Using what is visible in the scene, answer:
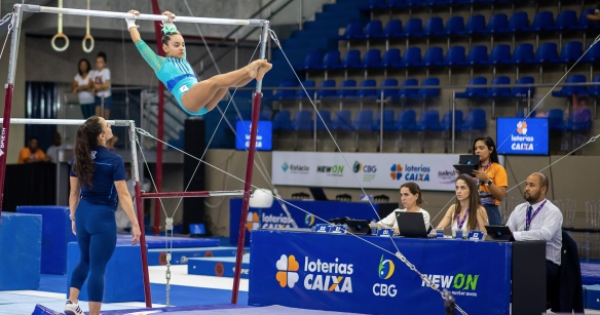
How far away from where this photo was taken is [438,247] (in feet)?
25.7

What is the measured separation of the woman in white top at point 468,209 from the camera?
8.34 m

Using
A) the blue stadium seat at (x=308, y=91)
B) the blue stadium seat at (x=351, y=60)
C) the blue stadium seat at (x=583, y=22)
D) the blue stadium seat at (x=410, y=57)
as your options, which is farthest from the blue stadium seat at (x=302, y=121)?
the blue stadium seat at (x=583, y=22)

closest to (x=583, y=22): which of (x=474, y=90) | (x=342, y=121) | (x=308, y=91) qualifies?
(x=474, y=90)

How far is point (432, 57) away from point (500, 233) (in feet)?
33.0

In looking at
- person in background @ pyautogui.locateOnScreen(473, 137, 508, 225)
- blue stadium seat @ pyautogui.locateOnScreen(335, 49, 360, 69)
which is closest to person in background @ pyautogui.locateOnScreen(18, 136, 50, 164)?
blue stadium seat @ pyautogui.locateOnScreen(335, 49, 360, 69)

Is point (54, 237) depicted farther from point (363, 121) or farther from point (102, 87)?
point (363, 121)

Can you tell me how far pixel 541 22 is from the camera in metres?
16.7

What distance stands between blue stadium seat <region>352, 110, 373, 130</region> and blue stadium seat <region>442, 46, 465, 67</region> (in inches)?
79.0

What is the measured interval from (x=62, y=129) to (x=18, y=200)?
5.20 ft

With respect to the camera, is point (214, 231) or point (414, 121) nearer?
point (414, 121)

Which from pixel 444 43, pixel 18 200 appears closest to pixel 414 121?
pixel 444 43

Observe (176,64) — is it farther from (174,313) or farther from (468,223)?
(468,223)

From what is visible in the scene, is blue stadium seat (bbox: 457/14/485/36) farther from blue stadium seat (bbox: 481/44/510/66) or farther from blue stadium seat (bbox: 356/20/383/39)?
blue stadium seat (bbox: 356/20/383/39)

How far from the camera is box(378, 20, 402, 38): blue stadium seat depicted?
18.4m
